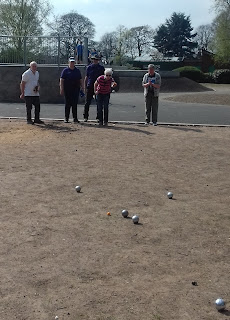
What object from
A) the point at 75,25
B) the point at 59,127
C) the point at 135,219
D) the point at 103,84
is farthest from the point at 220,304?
the point at 75,25

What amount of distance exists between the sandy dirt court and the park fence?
1219 cm

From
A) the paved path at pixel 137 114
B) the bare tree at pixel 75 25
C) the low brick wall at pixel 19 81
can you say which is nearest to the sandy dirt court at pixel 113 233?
the paved path at pixel 137 114

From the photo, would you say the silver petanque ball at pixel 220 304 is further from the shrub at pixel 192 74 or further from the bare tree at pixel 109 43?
the bare tree at pixel 109 43

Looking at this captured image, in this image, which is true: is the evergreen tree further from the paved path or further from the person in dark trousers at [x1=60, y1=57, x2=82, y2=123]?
Answer: the person in dark trousers at [x1=60, y1=57, x2=82, y2=123]

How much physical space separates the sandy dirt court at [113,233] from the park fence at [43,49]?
1219 cm

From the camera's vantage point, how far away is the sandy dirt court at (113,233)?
4.20 m

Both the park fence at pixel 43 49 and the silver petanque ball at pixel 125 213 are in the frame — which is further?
the park fence at pixel 43 49

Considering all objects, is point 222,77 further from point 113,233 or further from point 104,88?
point 113,233

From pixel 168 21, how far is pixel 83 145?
85.4 metres

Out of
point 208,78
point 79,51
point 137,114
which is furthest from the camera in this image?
point 208,78

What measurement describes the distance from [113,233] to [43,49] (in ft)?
60.2

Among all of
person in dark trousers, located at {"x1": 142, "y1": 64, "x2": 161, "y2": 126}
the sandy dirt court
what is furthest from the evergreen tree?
the sandy dirt court

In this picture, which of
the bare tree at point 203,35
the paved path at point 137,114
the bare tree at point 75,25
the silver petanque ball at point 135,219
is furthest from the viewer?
the bare tree at point 203,35

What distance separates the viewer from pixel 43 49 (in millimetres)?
23047
